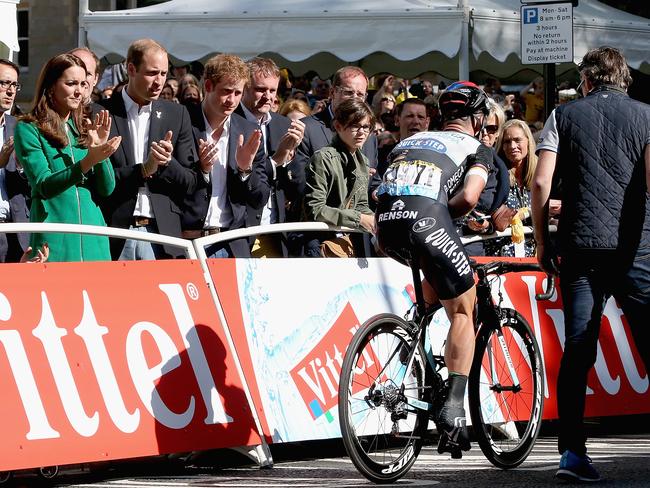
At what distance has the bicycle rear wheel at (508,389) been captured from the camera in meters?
7.94

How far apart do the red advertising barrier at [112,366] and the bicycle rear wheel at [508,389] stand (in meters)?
1.28

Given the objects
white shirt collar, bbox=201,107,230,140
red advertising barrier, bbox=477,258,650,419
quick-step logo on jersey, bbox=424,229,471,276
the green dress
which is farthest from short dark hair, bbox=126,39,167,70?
quick-step logo on jersey, bbox=424,229,471,276

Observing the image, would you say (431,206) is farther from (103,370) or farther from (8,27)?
(8,27)

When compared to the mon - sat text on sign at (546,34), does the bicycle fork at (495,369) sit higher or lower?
lower

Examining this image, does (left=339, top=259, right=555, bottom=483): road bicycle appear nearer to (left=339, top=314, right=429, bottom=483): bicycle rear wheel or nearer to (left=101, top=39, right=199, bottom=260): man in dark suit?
(left=339, top=314, right=429, bottom=483): bicycle rear wheel

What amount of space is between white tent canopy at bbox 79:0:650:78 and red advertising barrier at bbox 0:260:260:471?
6.92 metres

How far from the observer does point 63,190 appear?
8.20 m

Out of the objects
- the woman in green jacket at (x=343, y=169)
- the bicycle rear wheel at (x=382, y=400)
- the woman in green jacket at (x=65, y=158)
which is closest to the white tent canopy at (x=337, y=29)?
the woman in green jacket at (x=343, y=169)

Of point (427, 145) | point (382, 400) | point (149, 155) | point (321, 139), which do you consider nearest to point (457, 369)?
point (382, 400)

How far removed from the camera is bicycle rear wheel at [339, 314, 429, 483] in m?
7.04

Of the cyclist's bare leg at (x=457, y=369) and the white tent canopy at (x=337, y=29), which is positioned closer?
the cyclist's bare leg at (x=457, y=369)

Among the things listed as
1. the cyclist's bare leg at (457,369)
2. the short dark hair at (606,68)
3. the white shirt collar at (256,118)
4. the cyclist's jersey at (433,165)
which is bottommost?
the cyclist's bare leg at (457,369)

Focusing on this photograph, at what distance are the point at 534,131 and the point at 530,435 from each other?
8109mm

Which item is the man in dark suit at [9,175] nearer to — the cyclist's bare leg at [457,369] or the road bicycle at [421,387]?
the road bicycle at [421,387]
